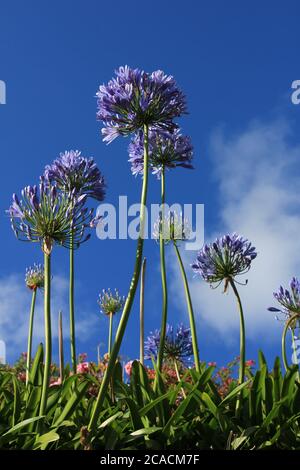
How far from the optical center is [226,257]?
5.53 m

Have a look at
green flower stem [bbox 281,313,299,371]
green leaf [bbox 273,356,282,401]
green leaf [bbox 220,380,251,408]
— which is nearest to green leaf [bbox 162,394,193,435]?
green leaf [bbox 220,380,251,408]

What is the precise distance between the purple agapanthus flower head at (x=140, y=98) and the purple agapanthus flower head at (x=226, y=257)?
1233 millimetres

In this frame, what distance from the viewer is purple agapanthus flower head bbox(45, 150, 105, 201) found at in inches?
229

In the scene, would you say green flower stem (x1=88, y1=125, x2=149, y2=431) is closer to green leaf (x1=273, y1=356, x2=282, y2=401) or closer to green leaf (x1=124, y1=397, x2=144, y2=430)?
green leaf (x1=124, y1=397, x2=144, y2=430)

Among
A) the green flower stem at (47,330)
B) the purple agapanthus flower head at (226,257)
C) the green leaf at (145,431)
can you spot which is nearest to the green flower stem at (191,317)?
the purple agapanthus flower head at (226,257)

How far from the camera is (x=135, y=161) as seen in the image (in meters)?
5.99

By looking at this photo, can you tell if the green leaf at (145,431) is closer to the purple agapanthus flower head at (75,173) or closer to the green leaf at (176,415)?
the green leaf at (176,415)

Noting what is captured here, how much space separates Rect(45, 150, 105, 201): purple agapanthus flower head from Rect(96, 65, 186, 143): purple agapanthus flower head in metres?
0.97

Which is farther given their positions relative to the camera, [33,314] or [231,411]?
[33,314]

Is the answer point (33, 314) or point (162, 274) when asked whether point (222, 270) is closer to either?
point (162, 274)

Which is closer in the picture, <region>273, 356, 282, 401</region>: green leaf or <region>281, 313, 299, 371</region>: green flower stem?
<region>273, 356, 282, 401</region>: green leaf

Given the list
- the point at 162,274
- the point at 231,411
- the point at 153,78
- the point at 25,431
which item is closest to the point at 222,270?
the point at 162,274

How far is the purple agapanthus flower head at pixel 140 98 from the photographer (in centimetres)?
479
